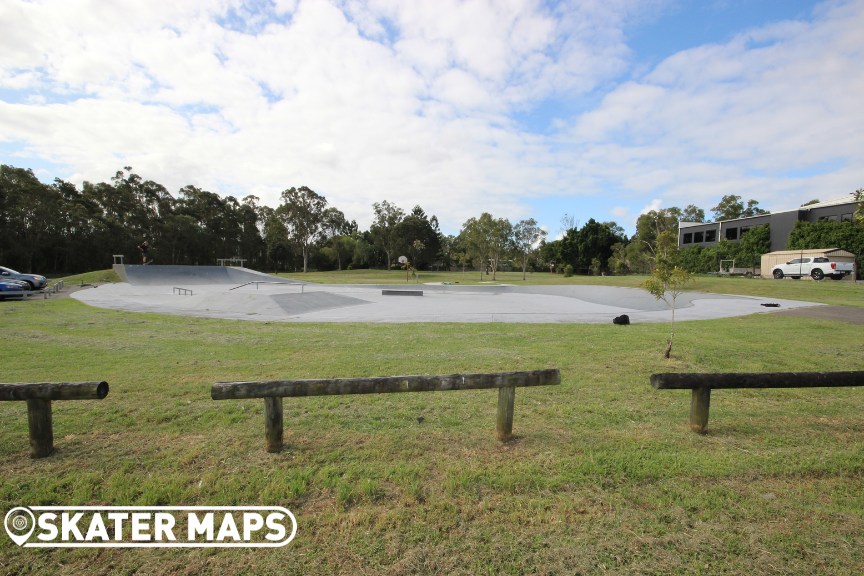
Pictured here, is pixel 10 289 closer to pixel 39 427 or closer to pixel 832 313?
pixel 39 427

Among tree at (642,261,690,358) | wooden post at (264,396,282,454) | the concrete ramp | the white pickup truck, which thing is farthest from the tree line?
wooden post at (264,396,282,454)

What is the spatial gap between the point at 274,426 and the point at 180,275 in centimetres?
3698

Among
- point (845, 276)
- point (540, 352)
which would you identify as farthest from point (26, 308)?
point (845, 276)

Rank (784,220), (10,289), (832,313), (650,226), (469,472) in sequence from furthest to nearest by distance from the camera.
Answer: (650,226)
(784,220)
(10,289)
(832,313)
(469,472)

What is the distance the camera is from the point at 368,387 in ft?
11.2

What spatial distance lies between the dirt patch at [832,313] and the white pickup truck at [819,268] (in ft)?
49.9

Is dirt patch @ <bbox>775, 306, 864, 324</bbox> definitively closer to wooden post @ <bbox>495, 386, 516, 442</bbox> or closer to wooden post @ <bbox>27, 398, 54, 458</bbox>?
wooden post @ <bbox>495, 386, 516, 442</bbox>

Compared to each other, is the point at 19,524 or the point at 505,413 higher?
the point at 505,413

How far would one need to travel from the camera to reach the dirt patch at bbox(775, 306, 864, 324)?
11.9 m

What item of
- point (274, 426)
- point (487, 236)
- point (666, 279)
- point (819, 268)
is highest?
point (487, 236)

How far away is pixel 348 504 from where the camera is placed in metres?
2.84

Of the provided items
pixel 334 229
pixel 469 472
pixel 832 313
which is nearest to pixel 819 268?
pixel 832 313

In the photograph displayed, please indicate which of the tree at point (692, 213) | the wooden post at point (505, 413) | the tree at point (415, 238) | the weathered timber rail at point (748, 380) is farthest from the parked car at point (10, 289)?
the tree at point (692, 213)

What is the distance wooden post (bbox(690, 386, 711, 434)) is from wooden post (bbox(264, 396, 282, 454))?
13.2ft
